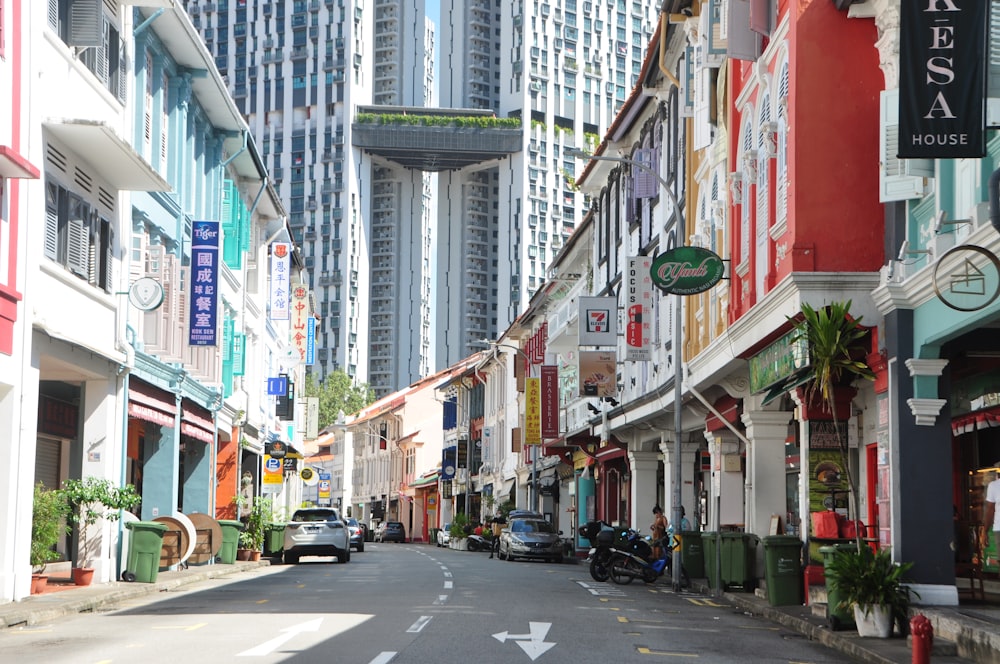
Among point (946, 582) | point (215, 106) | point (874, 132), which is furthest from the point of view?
point (215, 106)

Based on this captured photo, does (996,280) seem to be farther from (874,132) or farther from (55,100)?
(55,100)

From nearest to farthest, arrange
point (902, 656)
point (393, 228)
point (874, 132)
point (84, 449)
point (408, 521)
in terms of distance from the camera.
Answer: point (902, 656), point (874, 132), point (84, 449), point (408, 521), point (393, 228)

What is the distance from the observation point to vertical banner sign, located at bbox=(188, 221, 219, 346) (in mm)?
30016

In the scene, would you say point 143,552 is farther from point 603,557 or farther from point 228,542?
point 228,542

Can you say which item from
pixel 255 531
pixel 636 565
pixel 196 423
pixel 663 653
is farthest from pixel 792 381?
pixel 255 531

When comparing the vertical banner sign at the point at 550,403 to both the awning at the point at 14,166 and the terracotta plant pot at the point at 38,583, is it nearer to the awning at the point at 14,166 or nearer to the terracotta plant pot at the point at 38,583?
the terracotta plant pot at the point at 38,583

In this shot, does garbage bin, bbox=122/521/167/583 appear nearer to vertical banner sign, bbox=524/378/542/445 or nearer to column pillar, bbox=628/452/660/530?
column pillar, bbox=628/452/660/530

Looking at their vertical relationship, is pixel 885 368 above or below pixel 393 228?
below

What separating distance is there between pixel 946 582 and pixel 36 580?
1291 cm

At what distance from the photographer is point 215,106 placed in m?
33.8

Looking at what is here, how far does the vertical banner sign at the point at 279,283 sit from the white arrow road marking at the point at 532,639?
32.8m

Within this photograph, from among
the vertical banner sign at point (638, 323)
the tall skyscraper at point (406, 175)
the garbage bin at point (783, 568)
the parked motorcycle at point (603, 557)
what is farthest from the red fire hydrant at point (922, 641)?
the tall skyscraper at point (406, 175)

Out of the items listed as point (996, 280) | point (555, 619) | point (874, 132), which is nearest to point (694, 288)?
point (874, 132)

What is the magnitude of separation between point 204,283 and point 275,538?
1250 centimetres
